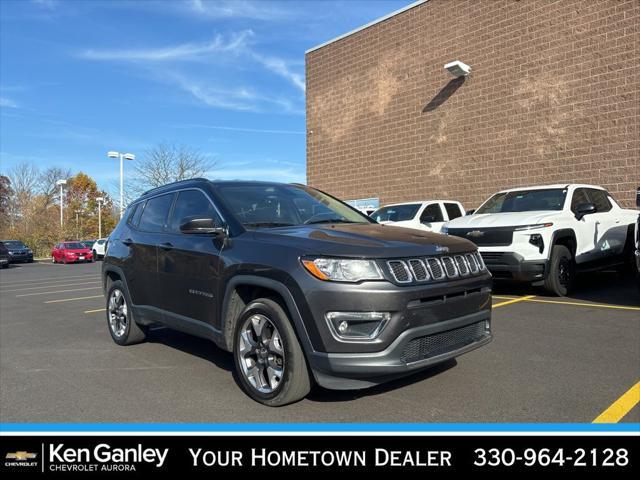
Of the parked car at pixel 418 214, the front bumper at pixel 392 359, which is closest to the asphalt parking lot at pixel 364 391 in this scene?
the front bumper at pixel 392 359

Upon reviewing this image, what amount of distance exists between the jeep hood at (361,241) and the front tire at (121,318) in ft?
8.48

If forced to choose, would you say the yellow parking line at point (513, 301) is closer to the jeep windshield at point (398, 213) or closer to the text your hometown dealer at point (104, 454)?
the jeep windshield at point (398, 213)

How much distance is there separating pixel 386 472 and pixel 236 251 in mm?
2133

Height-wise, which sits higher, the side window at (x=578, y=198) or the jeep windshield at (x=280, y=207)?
the side window at (x=578, y=198)

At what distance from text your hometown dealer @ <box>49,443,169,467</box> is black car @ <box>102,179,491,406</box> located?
1.20 meters

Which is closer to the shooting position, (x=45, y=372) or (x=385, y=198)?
(x=45, y=372)

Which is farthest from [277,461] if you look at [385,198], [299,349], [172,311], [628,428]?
[385,198]

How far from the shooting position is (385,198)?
18.4 m

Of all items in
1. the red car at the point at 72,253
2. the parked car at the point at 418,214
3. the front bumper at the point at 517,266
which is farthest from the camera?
the red car at the point at 72,253

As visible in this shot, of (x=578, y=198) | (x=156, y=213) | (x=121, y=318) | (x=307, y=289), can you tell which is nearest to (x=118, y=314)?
(x=121, y=318)

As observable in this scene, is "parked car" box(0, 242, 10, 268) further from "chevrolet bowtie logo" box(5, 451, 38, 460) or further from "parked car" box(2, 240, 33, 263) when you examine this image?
"chevrolet bowtie logo" box(5, 451, 38, 460)

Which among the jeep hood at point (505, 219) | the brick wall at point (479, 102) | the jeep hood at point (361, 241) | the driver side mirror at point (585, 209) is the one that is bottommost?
the jeep hood at point (361, 241)

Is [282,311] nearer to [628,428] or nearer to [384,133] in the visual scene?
[628,428]

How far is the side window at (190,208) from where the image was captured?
4637mm
